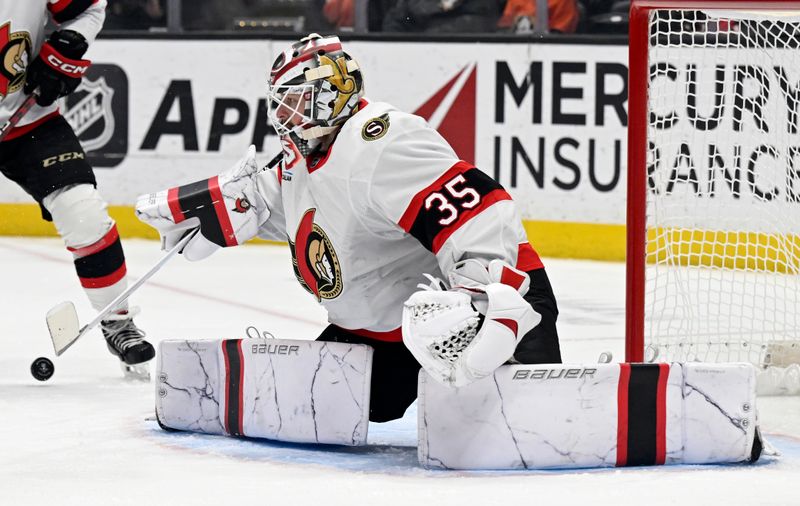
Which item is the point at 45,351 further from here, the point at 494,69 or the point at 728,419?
the point at 494,69

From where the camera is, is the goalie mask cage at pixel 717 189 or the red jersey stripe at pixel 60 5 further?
the red jersey stripe at pixel 60 5

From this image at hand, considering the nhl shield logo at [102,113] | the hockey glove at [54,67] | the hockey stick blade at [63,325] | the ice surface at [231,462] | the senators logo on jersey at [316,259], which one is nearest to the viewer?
the ice surface at [231,462]

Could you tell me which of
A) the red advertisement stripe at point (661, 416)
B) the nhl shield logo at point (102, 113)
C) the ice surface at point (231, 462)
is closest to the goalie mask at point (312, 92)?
the ice surface at point (231, 462)

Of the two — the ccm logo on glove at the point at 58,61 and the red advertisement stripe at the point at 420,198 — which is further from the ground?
the ccm logo on glove at the point at 58,61

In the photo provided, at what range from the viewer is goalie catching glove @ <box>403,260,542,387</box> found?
214 cm

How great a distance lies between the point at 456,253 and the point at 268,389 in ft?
1.80

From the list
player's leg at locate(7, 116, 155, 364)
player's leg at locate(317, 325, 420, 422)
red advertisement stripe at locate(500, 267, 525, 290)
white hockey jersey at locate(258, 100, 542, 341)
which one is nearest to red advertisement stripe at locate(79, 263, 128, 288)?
player's leg at locate(7, 116, 155, 364)

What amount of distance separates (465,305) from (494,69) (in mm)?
3700

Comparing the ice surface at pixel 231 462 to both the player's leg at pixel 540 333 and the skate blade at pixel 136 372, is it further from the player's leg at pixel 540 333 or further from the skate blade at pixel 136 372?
the player's leg at pixel 540 333

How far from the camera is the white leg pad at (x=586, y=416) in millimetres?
2303

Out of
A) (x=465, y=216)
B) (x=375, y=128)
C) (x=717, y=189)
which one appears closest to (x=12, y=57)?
(x=375, y=128)

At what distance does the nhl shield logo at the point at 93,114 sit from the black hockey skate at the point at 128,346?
2.97m

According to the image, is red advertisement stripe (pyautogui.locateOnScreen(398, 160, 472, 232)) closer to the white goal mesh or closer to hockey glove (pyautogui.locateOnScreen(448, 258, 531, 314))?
hockey glove (pyautogui.locateOnScreen(448, 258, 531, 314))

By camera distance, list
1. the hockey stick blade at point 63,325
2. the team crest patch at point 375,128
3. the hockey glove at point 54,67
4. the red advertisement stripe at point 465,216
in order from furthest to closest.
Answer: the hockey glove at point 54,67, the hockey stick blade at point 63,325, the team crest patch at point 375,128, the red advertisement stripe at point 465,216
